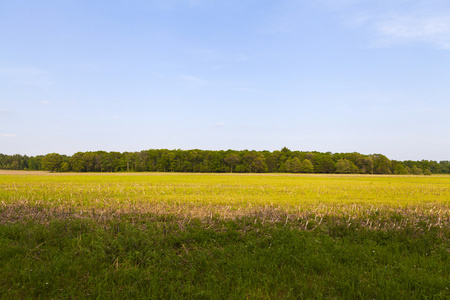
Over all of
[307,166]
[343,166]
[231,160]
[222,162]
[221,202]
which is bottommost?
[221,202]

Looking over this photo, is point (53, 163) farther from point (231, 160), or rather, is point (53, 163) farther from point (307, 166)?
point (307, 166)

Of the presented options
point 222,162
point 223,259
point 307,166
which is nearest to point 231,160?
point 222,162

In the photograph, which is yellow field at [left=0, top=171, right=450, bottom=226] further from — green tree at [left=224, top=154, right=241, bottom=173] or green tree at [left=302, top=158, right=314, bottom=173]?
green tree at [left=224, top=154, right=241, bottom=173]

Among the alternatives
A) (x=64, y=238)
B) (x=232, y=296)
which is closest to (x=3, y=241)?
(x=64, y=238)

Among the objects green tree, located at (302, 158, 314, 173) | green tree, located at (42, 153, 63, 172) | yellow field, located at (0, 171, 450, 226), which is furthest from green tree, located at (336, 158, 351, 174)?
green tree, located at (42, 153, 63, 172)

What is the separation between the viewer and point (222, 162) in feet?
484

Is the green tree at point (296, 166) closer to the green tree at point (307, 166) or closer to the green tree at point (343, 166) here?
the green tree at point (307, 166)

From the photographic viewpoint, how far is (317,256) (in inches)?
282

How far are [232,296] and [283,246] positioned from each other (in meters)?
3.14

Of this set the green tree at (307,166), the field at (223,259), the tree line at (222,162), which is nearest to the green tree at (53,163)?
the tree line at (222,162)

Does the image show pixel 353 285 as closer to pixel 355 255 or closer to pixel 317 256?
pixel 317 256

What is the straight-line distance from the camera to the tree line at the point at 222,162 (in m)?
136

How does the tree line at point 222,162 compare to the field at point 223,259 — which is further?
the tree line at point 222,162

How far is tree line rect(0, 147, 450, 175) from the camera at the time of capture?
447ft
